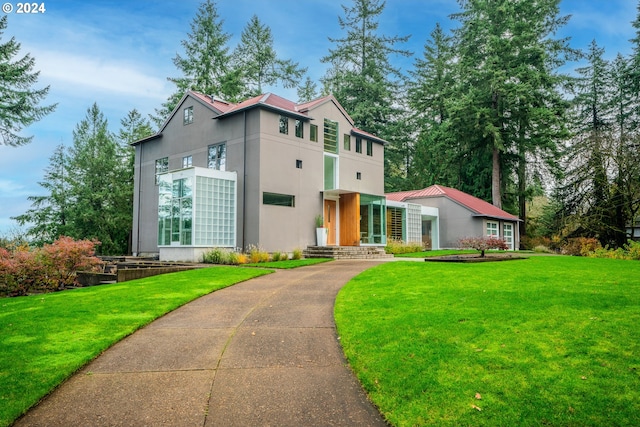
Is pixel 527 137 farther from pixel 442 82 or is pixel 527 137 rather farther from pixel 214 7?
pixel 214 7

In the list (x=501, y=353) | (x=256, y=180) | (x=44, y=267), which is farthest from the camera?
(x=256, y=180)

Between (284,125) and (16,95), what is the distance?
16.7 metres

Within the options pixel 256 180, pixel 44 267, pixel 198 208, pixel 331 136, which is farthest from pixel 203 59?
pixel 44 267

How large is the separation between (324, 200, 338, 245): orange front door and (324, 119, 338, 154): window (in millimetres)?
2872

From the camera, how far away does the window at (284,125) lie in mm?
20828

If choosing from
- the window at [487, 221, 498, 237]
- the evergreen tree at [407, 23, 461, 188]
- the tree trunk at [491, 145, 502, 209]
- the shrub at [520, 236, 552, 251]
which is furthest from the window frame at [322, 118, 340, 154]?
the shrub at [520, 236, 552, 251]

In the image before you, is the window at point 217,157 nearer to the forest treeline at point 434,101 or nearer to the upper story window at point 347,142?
the upper story window at point 347,142

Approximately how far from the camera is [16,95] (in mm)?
25078

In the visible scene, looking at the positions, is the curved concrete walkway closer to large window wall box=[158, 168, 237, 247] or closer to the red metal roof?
large window wall box=[158, 168, 237, 247]

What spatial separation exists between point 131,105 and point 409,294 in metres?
38.3

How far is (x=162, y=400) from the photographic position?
4.20 metres

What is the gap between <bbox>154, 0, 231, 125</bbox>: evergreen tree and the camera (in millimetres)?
36375

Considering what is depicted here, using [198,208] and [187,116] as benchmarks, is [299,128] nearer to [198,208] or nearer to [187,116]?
[198,208]

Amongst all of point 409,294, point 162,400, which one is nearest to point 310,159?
point 409,294
